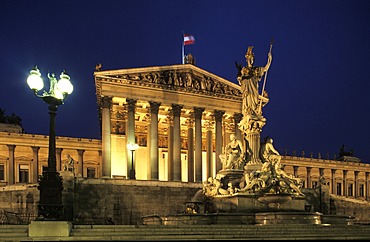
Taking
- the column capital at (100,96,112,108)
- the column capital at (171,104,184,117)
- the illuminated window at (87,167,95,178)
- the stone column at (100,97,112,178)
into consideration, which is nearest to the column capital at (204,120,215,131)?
the column capital at (171,104,184,117)

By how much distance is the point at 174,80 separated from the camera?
58.1 m

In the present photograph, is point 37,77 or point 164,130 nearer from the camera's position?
point 37,77

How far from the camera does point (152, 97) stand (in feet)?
184

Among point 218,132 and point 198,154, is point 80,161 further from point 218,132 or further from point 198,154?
point 218,132

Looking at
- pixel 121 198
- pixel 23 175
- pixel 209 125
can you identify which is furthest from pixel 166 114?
pixel 23 175

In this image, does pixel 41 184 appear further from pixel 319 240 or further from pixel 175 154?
pixel 175 154

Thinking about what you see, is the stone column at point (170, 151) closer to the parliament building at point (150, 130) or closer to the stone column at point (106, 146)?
the parliament building at point (150, 130)

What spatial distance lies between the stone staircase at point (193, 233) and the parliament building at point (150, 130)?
29.4 meters

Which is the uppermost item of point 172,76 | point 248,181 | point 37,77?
point 172,76

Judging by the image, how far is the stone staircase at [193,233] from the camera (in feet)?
55.2

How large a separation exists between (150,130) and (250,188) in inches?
1198

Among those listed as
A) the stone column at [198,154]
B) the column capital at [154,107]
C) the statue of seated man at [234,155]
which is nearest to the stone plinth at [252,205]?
the statue of seated man at [234,155]

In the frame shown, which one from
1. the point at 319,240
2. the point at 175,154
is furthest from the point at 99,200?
the point at 319,240

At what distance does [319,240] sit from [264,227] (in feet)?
9.88
